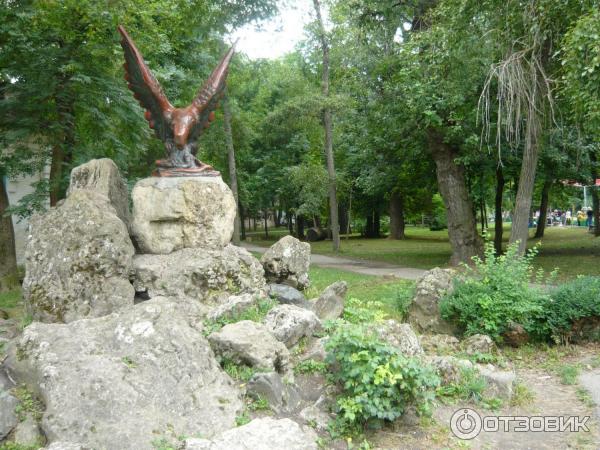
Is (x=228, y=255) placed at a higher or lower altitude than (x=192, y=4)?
lower

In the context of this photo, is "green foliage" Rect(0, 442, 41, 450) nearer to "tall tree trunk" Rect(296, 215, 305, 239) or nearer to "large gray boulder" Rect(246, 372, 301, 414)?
"large gray boulder" Rect(246, 372, 301, 414)

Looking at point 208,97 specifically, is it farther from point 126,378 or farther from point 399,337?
point 126,378

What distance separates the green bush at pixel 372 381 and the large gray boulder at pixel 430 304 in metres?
3.13

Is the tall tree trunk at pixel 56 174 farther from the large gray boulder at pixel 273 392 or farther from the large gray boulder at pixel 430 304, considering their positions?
the large gray boulder at pixel 273 392

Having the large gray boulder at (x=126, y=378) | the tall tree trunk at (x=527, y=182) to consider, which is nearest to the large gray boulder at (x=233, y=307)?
the large gray boulder at (x=126, y=378)

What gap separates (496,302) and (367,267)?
1095 cm

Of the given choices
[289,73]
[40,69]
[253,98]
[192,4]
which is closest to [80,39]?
[40,69]

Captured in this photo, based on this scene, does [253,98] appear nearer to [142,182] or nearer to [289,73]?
[289,73]

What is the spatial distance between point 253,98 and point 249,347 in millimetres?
30621

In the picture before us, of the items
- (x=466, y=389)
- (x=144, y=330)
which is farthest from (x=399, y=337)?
(x=144, y=330)

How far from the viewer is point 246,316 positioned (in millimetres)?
7188

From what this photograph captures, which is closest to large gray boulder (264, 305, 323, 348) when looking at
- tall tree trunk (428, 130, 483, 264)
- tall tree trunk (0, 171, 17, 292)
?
tall tree trunk (0, 171, 17, 292)

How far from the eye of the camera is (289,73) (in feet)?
87.8

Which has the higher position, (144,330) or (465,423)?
(144,330)
